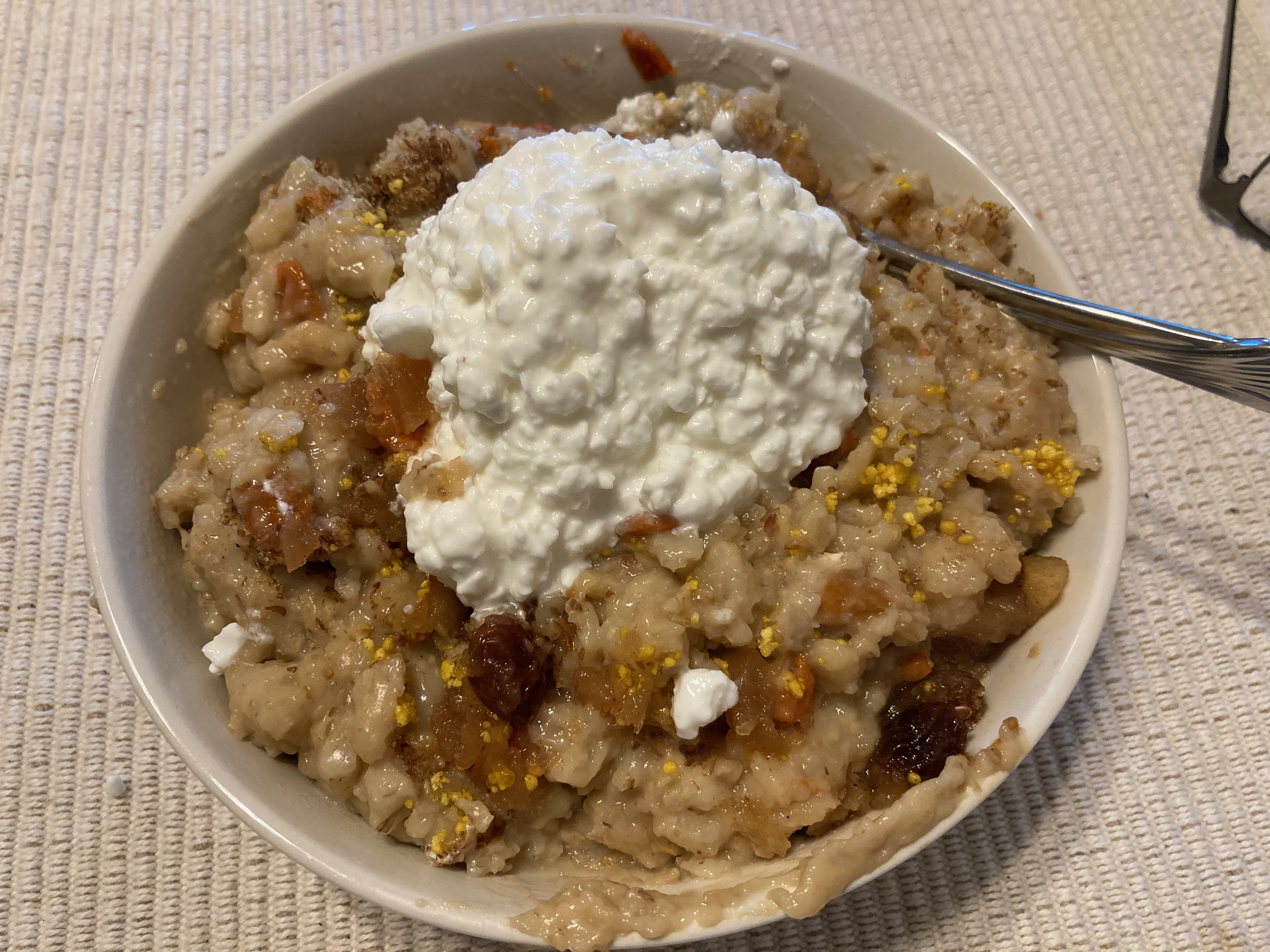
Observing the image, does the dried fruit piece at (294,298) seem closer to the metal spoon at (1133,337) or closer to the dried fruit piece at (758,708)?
the dried fruit piece at (758,708)

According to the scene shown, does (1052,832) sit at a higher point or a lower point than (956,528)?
lower

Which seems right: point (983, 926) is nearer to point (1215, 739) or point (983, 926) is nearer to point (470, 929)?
point (1215, 739)

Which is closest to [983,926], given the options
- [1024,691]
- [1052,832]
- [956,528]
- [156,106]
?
[1052,832]

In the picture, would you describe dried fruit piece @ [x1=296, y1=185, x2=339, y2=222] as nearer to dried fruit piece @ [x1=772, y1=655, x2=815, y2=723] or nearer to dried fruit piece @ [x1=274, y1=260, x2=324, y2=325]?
dried fruit piece @ [x1=274, y1=260, x2=324, y2=325]

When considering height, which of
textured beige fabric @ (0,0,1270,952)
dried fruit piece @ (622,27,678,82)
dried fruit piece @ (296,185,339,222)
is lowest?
textured beige fabric @ (0,0,1270,952)

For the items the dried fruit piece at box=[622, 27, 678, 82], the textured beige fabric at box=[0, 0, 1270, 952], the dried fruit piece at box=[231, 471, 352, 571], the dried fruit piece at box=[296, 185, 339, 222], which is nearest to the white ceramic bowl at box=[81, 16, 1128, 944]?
the dried fruit piece at box=[622, 27, 678, 82]

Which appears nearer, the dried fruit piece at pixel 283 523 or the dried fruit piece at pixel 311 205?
the dried fruit piece at pixel 283 523

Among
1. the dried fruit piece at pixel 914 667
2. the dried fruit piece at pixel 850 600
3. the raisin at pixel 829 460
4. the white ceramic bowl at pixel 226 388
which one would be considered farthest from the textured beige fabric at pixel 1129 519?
the raisin at pixel 829 460
